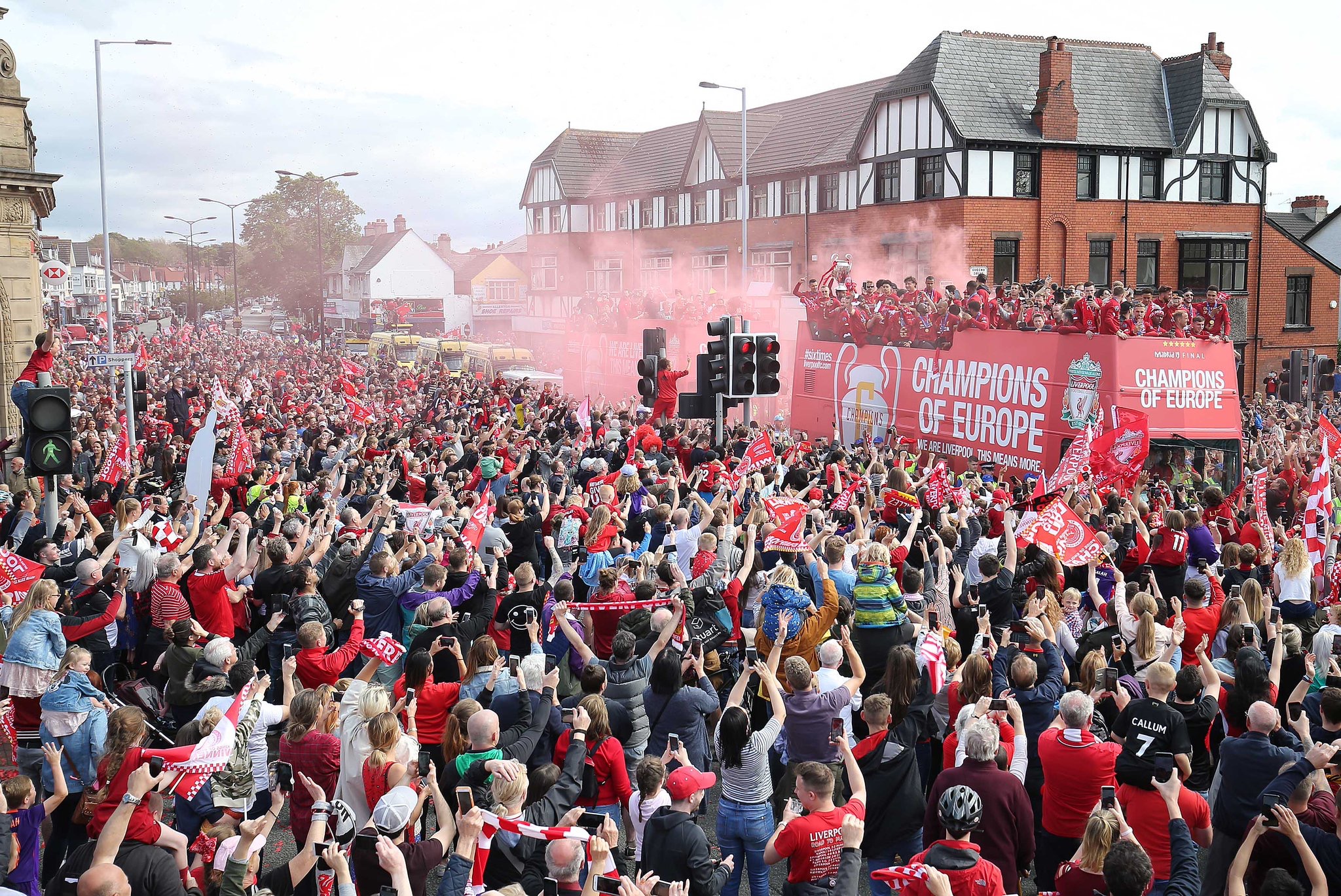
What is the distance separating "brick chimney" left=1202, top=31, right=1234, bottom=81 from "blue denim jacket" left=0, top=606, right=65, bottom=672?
39.9m

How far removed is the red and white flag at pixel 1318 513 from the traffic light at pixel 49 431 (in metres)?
11.3

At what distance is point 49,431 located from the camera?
1025 centimetres

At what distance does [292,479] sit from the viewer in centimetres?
1352

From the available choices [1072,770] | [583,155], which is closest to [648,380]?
[1072,770]

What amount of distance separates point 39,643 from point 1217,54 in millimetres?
40631

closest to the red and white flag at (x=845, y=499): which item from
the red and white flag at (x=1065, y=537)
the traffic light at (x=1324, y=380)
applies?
the red and white flag at (x=1065, y=537)

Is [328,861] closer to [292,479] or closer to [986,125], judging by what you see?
[292,479]

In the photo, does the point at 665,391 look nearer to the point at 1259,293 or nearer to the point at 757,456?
the point at 757,456

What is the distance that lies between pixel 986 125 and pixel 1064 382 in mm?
20000

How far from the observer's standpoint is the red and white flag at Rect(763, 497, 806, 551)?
10.3 metres

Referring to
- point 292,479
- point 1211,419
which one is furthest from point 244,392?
point 1211,419

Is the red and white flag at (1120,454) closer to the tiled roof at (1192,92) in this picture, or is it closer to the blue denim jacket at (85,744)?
the blue denim jacket at (85,744)

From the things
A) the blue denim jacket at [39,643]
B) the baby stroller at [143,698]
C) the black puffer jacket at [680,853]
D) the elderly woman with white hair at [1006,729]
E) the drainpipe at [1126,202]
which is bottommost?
the baby stroller at [143,698]

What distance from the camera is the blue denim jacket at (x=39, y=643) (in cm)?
707
